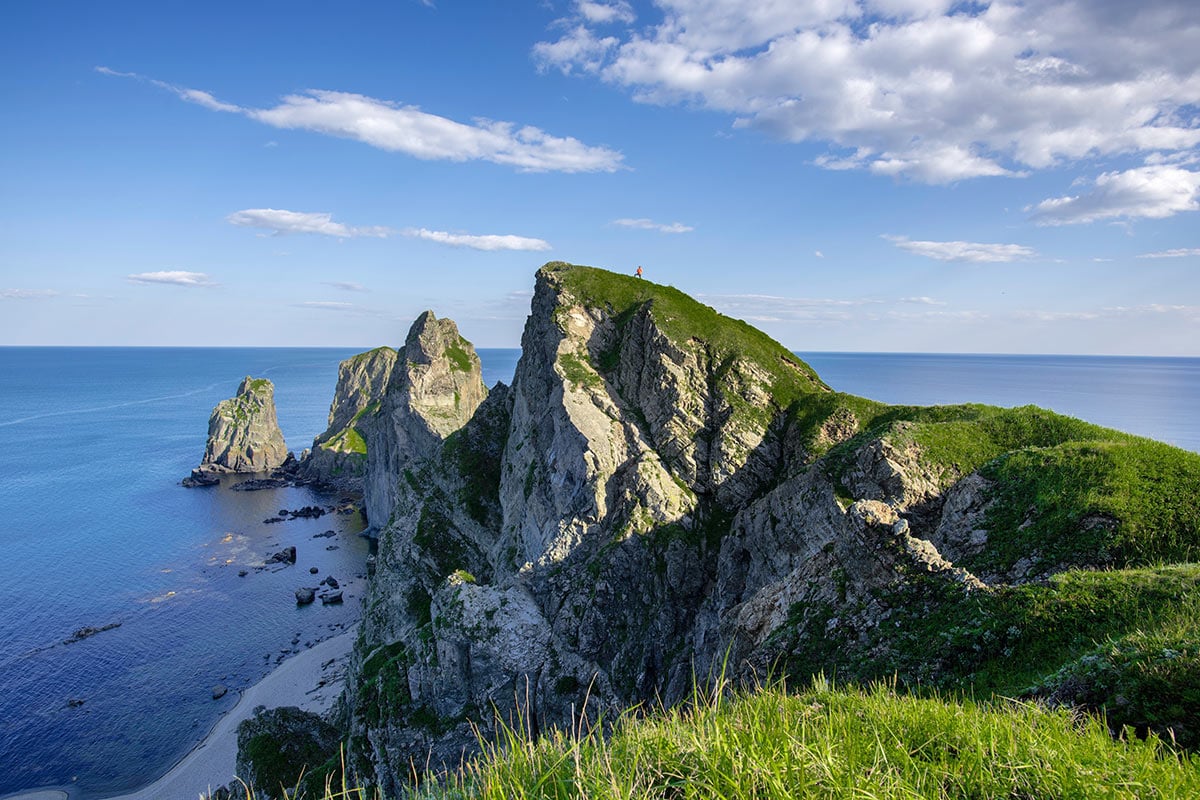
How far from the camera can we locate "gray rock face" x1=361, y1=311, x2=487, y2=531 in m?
99.2

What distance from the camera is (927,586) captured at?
1498 cm

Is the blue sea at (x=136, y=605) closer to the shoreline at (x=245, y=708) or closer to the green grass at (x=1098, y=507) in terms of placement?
the shoreline at (x=245, y=708)

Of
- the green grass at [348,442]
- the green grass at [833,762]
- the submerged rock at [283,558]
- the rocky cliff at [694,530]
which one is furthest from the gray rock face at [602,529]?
the green grass at [348,442]

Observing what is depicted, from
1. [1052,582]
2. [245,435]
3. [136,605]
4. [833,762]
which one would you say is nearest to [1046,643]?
[1052,582]

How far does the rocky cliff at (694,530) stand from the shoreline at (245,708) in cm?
1205

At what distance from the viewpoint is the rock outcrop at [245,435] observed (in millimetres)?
138125

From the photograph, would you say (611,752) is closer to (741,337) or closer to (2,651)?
(741,337)

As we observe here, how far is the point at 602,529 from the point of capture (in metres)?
40.5

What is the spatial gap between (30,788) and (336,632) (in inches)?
1104

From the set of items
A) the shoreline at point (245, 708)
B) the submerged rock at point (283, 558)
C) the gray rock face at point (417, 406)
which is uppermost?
the gray rock face at point (417, 406)

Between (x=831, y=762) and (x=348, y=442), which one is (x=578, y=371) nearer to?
(x=831, y=762)

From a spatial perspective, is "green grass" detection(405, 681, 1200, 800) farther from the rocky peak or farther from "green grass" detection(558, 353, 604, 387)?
the rocky peak

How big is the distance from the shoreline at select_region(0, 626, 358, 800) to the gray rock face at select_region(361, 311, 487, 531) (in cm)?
3469

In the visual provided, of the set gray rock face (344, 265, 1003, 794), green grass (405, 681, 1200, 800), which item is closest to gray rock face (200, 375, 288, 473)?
gray rock face (344, 265, 1003, 794)
